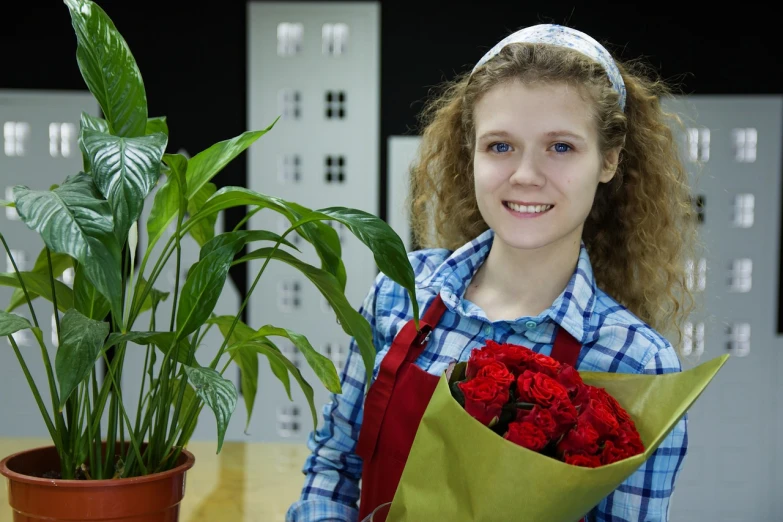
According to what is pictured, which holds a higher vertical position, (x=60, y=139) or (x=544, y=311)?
(x=60, y=139)

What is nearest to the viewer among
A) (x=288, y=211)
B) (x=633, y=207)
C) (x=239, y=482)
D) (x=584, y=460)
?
(x=584, y=460)

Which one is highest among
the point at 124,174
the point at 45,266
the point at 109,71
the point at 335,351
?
the point at 109,71

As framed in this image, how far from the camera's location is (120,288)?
1.00m

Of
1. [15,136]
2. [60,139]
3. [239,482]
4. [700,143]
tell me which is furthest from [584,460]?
[15,136]

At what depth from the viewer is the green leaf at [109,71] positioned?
111 cm

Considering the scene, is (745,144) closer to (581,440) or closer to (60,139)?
(60,139)

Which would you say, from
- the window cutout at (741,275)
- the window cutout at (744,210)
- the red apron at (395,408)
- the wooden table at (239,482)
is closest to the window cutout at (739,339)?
the window cutout at (741,275)

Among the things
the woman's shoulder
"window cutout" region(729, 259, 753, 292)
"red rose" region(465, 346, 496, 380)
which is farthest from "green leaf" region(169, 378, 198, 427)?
"window cutout" region(729, 259, 753, 292)

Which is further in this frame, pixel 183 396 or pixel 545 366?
pixel 183 396

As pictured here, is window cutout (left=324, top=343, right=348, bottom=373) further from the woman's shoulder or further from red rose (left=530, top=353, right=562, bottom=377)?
A: red rose (left=530, top=353, right=562, bottom=377)

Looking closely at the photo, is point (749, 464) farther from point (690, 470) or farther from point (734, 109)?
point (734, 109)

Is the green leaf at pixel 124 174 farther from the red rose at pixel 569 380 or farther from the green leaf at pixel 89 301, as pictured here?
the red rose at pixel 569 380

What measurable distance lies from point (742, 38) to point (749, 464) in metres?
2.14

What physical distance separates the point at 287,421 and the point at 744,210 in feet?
8.19
